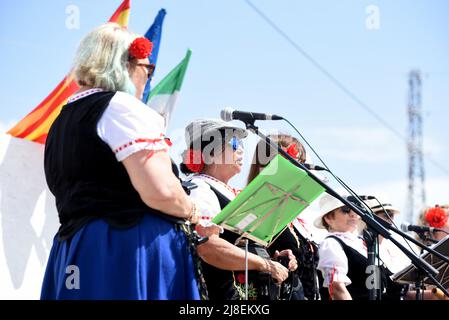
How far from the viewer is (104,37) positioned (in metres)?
2.73

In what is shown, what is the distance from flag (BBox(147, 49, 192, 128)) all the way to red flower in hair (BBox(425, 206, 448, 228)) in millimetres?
3466

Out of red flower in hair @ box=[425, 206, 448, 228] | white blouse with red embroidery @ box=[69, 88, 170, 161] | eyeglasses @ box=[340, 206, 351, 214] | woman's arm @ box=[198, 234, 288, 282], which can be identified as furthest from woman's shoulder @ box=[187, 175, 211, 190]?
red flower in hair @ box=[425, 206, 448, 228]

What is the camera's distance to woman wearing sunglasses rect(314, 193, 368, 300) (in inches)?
171

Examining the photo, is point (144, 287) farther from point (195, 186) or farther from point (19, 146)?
point (19, 146)

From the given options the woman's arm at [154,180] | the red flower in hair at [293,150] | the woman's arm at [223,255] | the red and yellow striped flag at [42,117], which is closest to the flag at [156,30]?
the red and yellow striped flag at [42,117]

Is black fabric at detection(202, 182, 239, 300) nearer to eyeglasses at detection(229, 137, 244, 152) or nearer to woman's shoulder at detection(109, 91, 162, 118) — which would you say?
eyeglasses at detection(229, 137, 244, 152)

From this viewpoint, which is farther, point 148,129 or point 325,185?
point 325,185

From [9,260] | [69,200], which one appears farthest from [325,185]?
[9,260]

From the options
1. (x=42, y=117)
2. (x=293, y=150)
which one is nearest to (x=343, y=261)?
(x=293, y=150)

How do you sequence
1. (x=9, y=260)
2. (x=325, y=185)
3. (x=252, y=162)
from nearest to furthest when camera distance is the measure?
(x=325, y=185) → (x=252, y=162) → (x=9, y=260)

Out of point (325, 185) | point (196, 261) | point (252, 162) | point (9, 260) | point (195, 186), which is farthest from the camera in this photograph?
point (9, 260)

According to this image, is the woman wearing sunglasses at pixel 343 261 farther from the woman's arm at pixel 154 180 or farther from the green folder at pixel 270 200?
the woman's arm at pixel 154 180

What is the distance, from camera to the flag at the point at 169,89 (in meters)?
8.06

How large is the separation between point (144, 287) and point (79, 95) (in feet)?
2.60
